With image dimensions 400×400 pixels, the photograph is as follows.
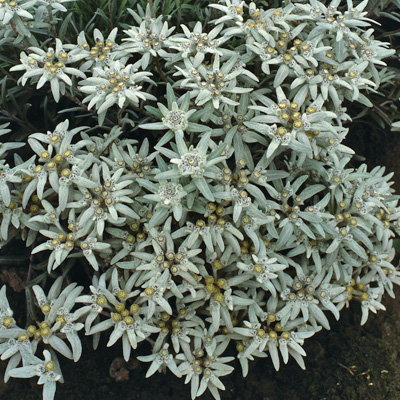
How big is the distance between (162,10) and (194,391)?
9.17 feet

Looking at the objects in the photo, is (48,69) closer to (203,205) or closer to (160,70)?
(160,70)

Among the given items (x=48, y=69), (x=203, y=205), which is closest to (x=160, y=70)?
(x=48, y=69)

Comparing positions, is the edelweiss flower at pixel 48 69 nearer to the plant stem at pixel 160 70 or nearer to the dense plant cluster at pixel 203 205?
the dense plant cluster at pixel 203 205

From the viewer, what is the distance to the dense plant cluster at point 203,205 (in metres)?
2.43

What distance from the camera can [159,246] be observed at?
2479 mm

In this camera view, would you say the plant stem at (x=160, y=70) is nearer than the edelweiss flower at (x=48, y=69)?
No

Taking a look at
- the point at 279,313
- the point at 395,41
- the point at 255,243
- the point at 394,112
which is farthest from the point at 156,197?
the point at 395,41

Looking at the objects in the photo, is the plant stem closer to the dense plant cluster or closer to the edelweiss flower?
the dense plant cluster

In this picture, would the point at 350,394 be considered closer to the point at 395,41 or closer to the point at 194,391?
the point at 194,391

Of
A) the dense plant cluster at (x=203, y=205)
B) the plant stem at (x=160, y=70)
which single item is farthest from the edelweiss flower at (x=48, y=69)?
the plant stem at (x=160, y=70)

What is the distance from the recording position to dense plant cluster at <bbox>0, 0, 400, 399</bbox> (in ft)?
7.98

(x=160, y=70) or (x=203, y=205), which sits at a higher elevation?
(x=160, y=70)

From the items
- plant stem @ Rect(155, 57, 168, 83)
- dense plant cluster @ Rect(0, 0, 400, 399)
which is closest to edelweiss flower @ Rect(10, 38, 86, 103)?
dense plant cluster @ Rect(0, 0, 400, 399)

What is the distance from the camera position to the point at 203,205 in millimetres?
2502
